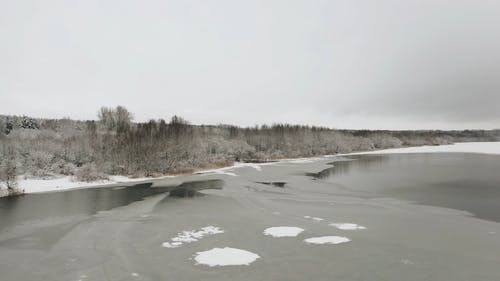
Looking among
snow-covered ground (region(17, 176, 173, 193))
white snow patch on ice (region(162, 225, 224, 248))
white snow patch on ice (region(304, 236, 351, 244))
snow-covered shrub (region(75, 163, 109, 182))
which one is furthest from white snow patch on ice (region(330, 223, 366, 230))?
snow-covered shrub (region(75, 163, 109, 182))

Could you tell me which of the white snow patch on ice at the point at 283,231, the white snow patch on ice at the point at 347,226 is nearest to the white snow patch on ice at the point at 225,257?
the white snow patch on ice at the point at 283,231

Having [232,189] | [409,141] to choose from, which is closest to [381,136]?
[409,141]

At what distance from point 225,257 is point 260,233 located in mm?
2247

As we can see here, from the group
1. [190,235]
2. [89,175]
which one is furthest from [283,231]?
[89,175]

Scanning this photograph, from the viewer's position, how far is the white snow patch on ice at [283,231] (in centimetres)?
1001

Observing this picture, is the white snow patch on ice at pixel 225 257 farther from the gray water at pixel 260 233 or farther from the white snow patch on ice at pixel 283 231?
the white snow patch on ice at pixel 283 231

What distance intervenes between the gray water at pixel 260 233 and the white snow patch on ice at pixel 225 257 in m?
0.24

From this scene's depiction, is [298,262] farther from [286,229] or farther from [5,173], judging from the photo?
[5,173]

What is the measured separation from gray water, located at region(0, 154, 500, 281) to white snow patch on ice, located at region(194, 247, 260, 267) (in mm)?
243

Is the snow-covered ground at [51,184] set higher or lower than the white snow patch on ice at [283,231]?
higher

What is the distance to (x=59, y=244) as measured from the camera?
9523 millimetres

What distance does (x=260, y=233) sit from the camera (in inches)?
401

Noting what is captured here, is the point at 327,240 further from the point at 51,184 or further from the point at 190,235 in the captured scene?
the point at 51,184

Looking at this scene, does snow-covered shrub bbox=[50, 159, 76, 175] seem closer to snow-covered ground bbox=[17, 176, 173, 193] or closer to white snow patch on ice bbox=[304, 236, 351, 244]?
snow-covered ground bbox=[17, 176, 173, 193]
